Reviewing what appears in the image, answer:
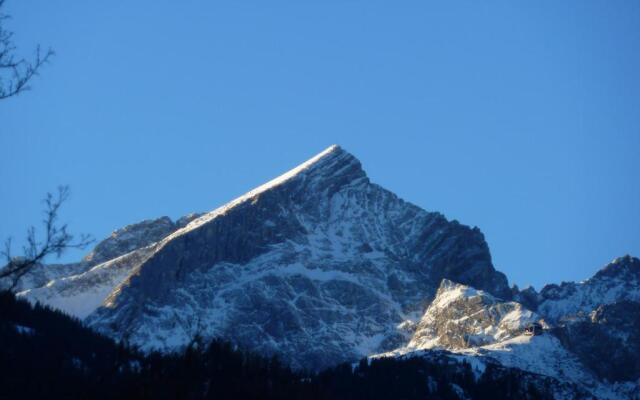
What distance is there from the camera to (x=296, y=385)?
16912cm

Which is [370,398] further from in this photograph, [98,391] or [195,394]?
[98,391]

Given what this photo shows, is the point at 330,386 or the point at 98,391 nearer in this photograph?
the point at 98,391

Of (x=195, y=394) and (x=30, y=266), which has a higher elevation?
(x=195, y=394)

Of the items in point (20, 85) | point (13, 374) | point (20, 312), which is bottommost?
point (20, 85)

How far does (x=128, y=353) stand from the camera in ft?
549

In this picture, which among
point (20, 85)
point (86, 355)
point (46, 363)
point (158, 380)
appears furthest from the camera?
point (86, 355)

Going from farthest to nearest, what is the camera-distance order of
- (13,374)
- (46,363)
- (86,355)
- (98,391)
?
(86,355), (46,363), (13,374), (98,391)

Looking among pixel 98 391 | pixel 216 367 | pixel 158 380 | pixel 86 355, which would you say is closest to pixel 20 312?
pixel 86 355

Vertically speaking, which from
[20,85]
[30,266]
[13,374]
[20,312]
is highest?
[20,312]

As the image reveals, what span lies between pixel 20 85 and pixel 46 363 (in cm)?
11171

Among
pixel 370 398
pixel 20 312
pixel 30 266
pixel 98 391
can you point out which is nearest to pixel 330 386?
pixel 370 398

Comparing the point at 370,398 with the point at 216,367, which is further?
the point at 370,398

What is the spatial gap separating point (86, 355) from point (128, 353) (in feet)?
24.3

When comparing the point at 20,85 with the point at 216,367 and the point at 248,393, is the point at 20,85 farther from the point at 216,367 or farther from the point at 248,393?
the point at 216,367
